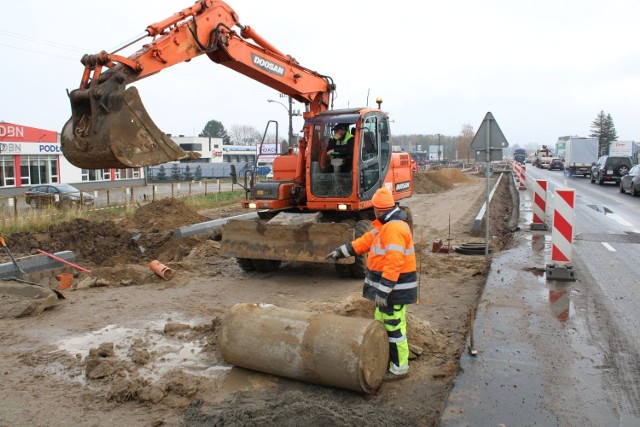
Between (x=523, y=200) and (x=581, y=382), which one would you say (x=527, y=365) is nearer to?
(x=581, y=382)

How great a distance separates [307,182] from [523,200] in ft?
47.4

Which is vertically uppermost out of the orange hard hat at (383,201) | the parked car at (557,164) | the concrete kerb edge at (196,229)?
the parked car at (557,164)

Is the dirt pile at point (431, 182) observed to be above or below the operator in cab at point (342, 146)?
below

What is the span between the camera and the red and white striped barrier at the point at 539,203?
11.9 meters

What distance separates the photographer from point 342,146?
9.30 metres

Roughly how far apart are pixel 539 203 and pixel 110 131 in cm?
976

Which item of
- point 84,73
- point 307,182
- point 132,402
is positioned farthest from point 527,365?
point 84,73

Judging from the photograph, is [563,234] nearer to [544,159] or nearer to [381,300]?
[381,300]

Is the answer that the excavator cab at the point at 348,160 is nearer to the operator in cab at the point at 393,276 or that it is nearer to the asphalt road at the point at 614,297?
the asphalt road at the point at 614,297

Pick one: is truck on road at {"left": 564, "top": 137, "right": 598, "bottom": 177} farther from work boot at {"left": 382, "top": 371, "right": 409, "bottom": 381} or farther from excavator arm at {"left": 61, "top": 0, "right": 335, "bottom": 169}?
work boot at {"left": 382, "top": 371, "right": 409, "bottom": 381}

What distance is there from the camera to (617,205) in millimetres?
20438

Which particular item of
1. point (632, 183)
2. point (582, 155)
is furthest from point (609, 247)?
point (582, 155)

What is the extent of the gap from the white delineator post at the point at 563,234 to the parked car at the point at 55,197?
51.6 ft

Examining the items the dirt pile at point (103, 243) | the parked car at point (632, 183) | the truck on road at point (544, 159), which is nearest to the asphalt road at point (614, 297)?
the dirt pile at point (103, 243)
